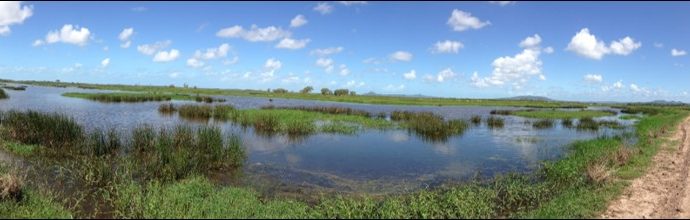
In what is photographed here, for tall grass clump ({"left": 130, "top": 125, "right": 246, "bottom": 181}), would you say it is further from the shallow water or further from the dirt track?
the dirt track

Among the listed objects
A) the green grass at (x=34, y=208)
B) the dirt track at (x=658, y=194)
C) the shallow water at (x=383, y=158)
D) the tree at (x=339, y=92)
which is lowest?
the shallow water at (x=383, y=158)

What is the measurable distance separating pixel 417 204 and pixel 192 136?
11501 mm

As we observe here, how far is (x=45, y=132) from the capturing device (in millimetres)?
19875

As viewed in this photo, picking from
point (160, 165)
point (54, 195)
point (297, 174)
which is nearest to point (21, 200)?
point (54, 195)

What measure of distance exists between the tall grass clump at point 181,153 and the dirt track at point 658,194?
38.0 ft

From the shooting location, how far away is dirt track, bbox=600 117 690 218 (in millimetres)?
10672

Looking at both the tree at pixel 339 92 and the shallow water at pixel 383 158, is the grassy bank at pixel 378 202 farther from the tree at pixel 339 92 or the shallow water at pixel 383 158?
the tree at pixel 339 92

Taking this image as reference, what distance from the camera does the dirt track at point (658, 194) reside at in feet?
35.0

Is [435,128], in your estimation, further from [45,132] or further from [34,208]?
[34,208]

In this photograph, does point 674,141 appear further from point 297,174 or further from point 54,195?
point 54,195

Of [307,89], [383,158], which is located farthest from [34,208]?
[307,89]

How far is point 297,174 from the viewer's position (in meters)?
17.1

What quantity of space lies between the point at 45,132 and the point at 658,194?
73.2ft

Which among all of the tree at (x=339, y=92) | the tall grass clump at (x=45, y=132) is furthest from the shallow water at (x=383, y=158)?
the tree at (x=339, y=92)
